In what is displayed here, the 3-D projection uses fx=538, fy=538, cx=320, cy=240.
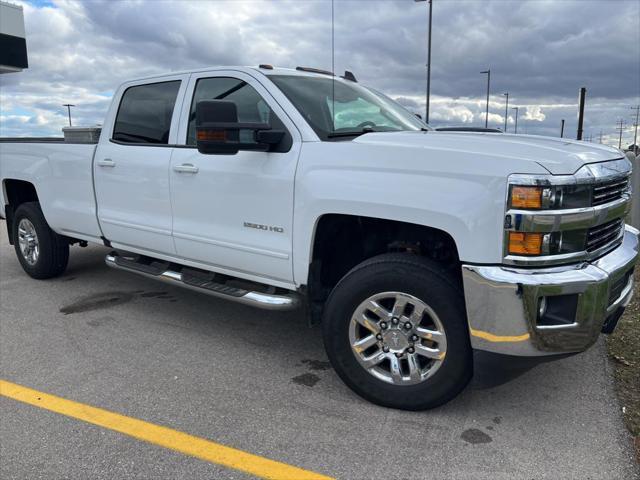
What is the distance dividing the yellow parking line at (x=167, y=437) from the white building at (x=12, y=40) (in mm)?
33231

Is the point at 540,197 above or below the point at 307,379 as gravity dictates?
above

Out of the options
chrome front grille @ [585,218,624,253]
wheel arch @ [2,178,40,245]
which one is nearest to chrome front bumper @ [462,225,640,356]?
chrome front grille @ [585,218,624,253]

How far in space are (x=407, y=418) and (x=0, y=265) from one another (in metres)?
5.98

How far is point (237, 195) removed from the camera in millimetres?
3699

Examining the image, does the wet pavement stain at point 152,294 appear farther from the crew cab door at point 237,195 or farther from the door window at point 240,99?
the door window at point 240,99

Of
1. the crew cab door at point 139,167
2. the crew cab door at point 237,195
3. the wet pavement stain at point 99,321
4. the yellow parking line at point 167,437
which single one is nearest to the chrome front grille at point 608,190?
the crew cab door at point 237,195

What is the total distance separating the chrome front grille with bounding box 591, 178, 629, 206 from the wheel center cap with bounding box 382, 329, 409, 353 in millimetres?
1224

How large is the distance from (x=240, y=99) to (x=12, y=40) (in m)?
34.1

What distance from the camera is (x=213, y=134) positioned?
3334 millimetres

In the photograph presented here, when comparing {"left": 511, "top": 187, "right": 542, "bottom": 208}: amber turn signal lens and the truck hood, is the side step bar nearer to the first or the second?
the truck hood

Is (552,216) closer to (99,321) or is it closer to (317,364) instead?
(317,364)

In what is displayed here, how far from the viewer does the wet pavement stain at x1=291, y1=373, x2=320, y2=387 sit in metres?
3.55

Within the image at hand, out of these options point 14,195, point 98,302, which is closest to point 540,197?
point 98,302

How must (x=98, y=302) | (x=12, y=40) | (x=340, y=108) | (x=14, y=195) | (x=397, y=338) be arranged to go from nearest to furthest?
(x=397, y=338), (x=340, y=108), (x=98, y=302), (x=14, y=195), (x=12, y=40)
